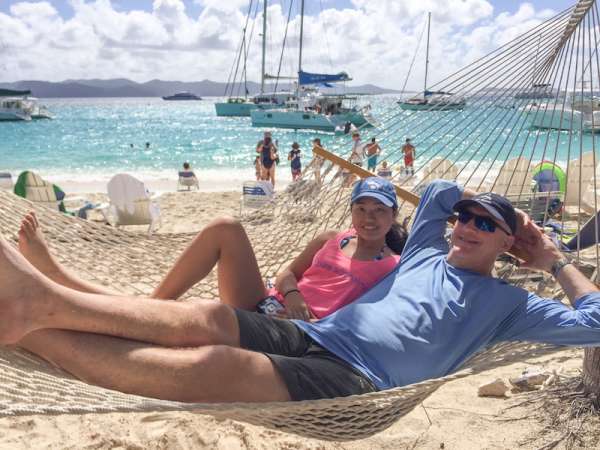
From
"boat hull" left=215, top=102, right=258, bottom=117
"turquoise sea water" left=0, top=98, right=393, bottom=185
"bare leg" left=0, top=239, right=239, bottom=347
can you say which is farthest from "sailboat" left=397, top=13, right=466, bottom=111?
"boat hull" left=215, top=102, right=258, bottom=117

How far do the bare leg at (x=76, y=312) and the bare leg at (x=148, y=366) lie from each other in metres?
0.03

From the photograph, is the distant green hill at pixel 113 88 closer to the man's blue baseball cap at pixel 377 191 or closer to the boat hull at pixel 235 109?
the boat hull at pixel 235 109

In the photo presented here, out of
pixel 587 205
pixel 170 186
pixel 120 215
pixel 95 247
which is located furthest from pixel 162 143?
pixel 95 247

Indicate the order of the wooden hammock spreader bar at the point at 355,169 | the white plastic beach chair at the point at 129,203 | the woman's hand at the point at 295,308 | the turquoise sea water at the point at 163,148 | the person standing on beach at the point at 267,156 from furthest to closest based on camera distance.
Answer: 1. the turquoise sea water at the point at 163,148
2. the person standing on beach at the point at 267,156
3. the white plastic beach chair at the point at 129,203
4. the wooden hammock spreader bar at the point at 355,169
5. the woman's hand at the point at 295,308

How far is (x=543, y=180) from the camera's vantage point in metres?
5.45

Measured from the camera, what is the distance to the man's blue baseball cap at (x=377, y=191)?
178 centimetres

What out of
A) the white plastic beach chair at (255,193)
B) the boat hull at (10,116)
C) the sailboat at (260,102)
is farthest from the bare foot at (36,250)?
the boat hull at (10,116)

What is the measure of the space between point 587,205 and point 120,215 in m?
4.09

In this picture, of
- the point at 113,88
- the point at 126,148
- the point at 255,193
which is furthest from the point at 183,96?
the point at 255,193

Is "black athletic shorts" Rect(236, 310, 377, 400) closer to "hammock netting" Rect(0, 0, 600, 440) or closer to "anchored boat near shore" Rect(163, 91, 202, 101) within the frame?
"hammock netting" Rect(0, 0, 600, 440)

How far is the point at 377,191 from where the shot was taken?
180cm

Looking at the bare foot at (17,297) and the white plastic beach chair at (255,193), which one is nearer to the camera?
the bare foot at (17,297)

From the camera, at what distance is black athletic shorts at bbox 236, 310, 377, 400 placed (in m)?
1.37

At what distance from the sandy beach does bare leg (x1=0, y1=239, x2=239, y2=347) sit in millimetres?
596
